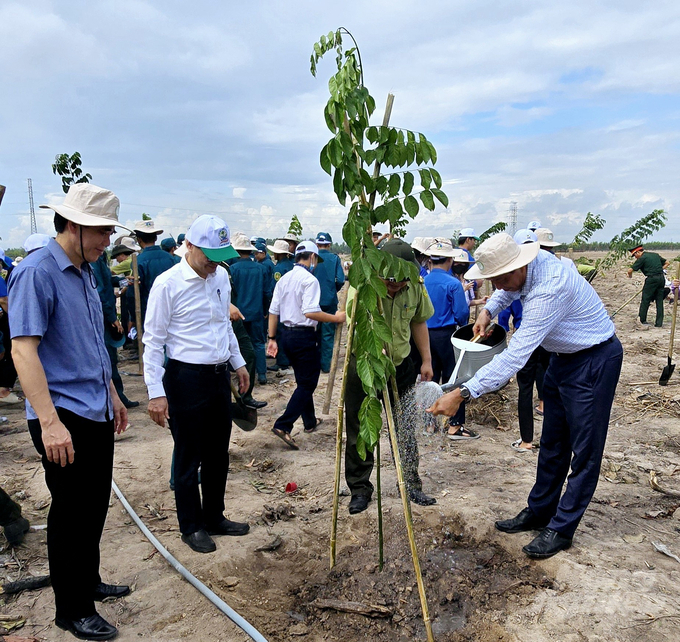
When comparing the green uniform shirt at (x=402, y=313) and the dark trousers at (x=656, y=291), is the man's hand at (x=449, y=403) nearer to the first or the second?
the green uniform shirt at (x=402, y=313)

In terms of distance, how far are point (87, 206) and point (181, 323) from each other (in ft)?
3.45

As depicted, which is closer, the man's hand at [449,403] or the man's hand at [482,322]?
the man's hand at [449,403]

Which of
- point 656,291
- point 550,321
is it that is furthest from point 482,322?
point 656,291

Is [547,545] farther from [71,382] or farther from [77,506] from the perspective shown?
[71,382]

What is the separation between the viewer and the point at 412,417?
163 inches

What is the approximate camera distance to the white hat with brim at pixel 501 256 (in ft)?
10.4

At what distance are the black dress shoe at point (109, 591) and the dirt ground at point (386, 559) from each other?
3.0 inches

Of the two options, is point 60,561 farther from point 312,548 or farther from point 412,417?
point 412,417

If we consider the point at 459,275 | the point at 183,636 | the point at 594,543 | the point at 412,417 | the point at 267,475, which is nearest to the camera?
the point at 183,636

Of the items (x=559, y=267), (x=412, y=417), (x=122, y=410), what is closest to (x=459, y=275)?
(x=412, y=417)

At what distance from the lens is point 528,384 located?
5.40 meters

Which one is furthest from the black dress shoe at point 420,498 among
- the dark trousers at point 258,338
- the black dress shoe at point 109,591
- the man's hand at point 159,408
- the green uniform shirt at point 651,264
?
the green uniform shirt at point 651,264

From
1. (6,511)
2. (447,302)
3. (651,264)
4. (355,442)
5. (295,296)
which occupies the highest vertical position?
(651,264)

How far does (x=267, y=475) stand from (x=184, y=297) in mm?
2425
